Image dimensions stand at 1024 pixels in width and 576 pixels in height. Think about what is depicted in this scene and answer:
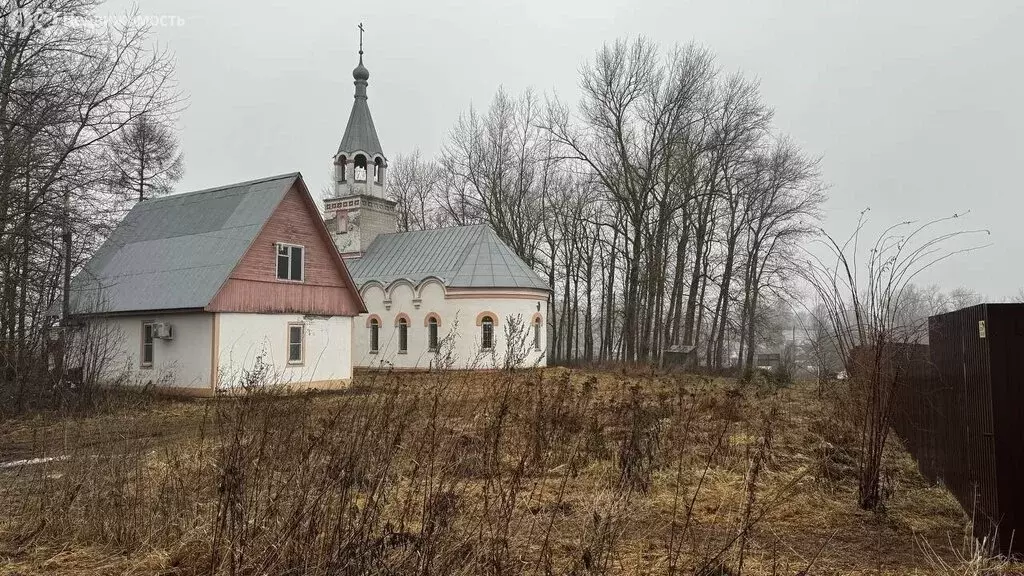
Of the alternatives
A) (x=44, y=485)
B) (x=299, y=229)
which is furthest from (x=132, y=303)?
(x=44, y=485)

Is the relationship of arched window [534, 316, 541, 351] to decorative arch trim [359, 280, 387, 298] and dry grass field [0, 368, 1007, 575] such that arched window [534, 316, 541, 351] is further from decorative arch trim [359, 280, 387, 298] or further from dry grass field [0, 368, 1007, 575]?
dry grass field [0, 368, 1007, 575]

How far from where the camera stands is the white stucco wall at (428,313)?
98.0 feet

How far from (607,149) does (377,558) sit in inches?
1316

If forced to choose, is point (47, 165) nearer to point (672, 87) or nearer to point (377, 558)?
point (377, 558)

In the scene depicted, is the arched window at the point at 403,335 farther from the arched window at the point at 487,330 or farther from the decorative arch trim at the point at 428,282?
the arched window at the point at 487,330

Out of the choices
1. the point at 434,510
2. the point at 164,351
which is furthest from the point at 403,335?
the point at 434,510

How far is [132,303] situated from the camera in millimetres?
20906

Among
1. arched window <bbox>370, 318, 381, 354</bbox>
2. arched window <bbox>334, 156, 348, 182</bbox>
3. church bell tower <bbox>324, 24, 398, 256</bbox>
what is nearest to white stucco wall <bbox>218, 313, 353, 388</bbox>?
arched window <bbox>370, 318, 381, 354</bbox>

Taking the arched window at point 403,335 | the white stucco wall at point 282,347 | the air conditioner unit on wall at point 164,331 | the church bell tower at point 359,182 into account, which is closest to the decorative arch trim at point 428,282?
the arched window at point 403,335

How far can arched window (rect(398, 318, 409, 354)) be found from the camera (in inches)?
1252

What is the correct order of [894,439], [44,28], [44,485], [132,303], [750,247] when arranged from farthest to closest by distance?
1. [750,247]
2. [132,303]
3. [44,28]
4. [894,439]
5. [44,485]

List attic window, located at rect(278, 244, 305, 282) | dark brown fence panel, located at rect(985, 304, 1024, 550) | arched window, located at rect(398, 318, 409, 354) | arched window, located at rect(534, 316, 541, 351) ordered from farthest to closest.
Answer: arched window, located at rect(398, 318, 409, 354), arched window, located at rect(534, 316, 541, 351), attic window, located at rect(278, 244, 305, 282), dark brown fence panel, located at rect(985, 304, 1024, 550)

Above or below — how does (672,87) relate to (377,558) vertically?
above

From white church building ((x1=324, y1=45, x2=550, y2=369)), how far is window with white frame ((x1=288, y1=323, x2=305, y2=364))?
20.9 feet
